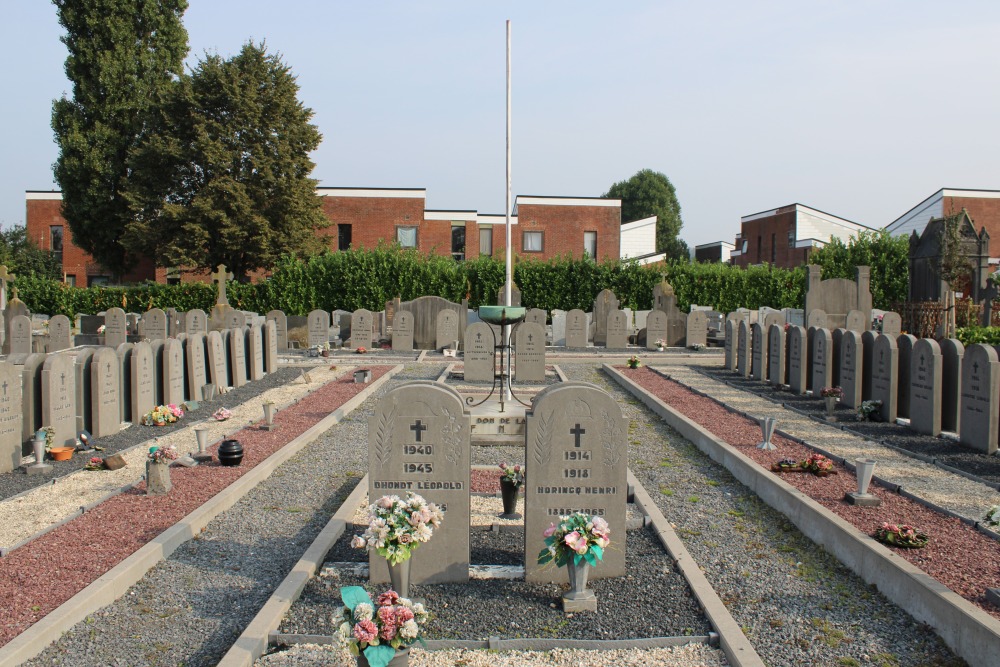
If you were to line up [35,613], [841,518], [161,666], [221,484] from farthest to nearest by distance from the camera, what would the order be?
[221,484], [841,518], [35,613], [161,666]

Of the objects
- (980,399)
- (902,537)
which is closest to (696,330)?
(980,399)

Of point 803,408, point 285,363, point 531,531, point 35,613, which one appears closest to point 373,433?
point 531,531

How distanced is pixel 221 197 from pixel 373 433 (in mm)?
33522

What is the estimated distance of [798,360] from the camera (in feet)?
53.3

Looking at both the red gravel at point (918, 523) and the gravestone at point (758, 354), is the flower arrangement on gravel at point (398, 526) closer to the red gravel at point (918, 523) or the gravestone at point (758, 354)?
the red gravel at point (918, 523)

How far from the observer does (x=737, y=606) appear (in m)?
5.31

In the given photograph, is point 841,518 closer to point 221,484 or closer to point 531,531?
point 531,531

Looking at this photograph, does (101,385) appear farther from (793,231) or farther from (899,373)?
(793,231)

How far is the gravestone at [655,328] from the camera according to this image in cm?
2812

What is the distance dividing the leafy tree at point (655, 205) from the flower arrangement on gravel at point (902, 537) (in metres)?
80.9

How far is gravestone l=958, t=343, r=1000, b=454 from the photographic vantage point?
9.89 m

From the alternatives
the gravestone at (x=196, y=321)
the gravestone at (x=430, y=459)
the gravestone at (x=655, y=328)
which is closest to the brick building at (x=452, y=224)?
the gravestone at (x=655, y=328)

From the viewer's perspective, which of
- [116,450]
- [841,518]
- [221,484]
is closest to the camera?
[841,518]

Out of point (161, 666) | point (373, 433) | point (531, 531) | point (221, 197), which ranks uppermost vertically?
point (221, 197)
